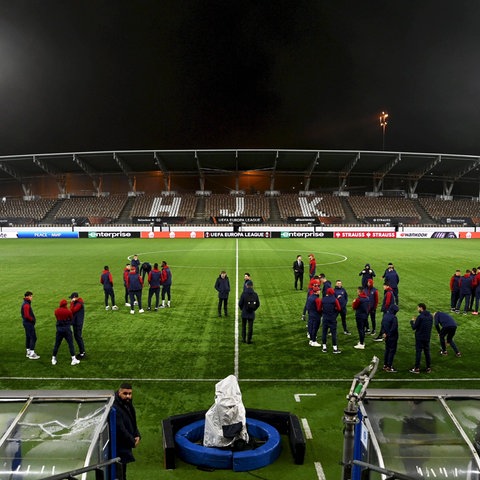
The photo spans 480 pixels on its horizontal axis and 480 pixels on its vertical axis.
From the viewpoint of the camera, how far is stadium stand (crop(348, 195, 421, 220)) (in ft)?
237

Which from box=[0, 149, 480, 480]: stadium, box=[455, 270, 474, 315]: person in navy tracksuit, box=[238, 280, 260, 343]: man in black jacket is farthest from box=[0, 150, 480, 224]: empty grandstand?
box=[238, 280, 260, 343]: man in black jacket

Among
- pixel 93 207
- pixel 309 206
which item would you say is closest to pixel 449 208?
pixel 309 206

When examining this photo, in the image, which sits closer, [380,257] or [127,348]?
[127,348]

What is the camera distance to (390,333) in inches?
399

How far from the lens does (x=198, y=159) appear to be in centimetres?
7169

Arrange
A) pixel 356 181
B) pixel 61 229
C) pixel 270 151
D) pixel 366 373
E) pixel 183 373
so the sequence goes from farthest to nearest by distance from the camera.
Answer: pixel 356 181
pixel 270 151
pixel 61 229
pixel 183 373
pixel 366 373

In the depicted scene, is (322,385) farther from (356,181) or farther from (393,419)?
(356,181)

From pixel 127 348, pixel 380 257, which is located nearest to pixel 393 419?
pixel 127 348

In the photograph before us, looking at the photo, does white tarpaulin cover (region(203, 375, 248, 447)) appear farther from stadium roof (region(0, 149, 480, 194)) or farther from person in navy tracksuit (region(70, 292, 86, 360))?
stadium roof (region(0, 149, 480, 194))

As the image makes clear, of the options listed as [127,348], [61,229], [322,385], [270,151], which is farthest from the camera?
[270,151]

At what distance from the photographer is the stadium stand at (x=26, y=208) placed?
72.5 m

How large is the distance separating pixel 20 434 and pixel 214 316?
11722mm

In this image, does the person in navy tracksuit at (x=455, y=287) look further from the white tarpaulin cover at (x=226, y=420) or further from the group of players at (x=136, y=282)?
the white tarpaulin cover at (x=226, y=420)

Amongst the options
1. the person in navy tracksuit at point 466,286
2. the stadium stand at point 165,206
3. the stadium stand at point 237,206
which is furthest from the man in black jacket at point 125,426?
the stadium stand at point 165,206
